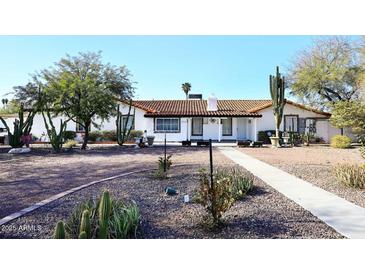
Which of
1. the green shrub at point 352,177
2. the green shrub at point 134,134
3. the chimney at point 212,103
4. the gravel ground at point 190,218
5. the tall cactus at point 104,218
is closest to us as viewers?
the tall cactus at point 104,218

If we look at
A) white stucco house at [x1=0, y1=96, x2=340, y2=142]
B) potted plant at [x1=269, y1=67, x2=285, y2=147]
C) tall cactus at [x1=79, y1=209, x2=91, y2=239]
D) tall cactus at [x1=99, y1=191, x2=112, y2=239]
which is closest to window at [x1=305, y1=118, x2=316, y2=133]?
white stucco house at [x1=0, y1=96, x2=340, y2=142]

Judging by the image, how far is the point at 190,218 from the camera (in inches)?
198

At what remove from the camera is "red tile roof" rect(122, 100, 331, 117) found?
26.7 m

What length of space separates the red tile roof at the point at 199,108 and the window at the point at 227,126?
3.07 ft

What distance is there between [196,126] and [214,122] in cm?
176

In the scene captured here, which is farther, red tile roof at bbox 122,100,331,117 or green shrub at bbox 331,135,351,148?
red tile roof at bbox 122,100,331,117

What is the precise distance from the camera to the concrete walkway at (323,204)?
4645 mm

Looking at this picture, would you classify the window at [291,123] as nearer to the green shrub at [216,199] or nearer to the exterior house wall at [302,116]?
the exterior house wall at [302,116]

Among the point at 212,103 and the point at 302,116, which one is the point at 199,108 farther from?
the point at 302,116

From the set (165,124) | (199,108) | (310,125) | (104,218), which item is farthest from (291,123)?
(104,218)

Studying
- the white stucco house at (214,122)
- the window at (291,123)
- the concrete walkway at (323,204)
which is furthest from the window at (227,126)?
the concrete walkway at (323,204)

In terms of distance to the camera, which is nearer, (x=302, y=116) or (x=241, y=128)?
(x=302, y=116)

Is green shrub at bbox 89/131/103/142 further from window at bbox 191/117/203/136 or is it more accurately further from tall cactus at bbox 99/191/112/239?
tall cactus at bbox 99/191/112/239
